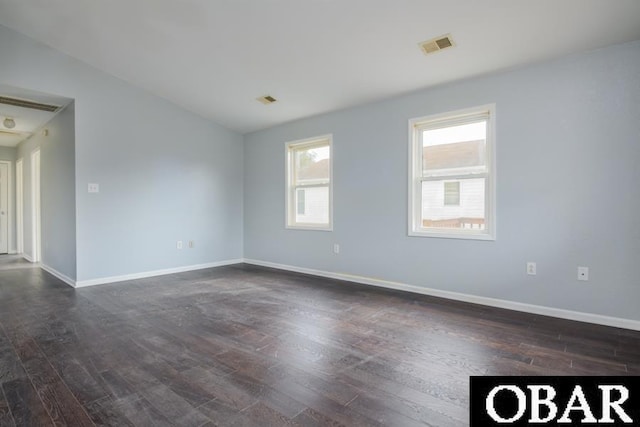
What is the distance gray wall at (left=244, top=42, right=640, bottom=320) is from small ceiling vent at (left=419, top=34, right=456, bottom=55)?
707 millimetres

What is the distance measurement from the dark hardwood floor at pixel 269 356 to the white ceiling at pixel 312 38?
2487 mm

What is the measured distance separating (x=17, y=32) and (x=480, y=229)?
5681mm

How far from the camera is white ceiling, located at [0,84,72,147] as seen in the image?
155 inches

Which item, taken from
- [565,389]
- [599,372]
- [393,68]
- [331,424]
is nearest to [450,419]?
[331,424]

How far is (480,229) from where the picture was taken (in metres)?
3.58

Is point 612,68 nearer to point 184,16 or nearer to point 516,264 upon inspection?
point 516,264

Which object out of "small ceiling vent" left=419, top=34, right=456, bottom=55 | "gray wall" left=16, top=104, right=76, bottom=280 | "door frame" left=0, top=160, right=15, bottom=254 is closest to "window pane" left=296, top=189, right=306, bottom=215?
"small ceiling vent" left=419, top=34, right=456, bottom=55

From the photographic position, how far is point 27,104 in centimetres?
434

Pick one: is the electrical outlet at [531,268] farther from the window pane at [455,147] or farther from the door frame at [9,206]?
the door frame at [9,206]

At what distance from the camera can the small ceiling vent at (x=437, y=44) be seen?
2928 mm

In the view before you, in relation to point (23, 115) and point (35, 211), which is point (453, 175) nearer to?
point (23, 115)

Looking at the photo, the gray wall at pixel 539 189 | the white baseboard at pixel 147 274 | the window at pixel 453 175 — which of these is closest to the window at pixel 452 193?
the window at pixel 453 175

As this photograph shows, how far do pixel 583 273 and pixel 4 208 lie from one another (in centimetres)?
1033

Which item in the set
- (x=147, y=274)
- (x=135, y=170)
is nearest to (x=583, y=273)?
(x=147, y=274)
